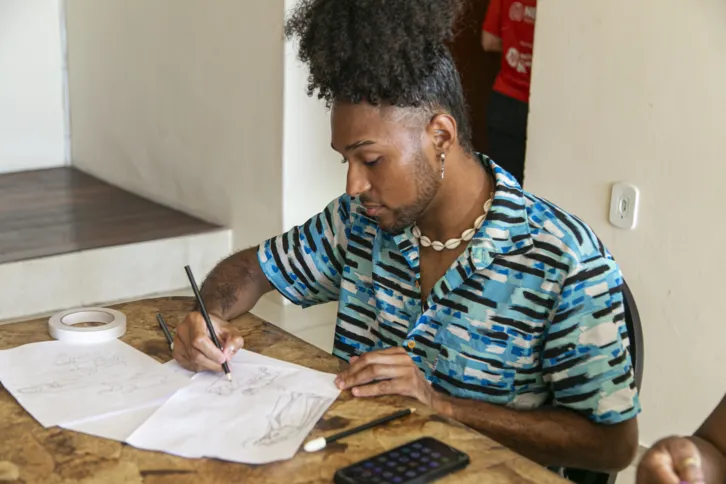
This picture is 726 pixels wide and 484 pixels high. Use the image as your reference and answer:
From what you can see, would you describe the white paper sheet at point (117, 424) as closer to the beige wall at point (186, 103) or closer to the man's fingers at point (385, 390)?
the man's fingers at point (385, 390)

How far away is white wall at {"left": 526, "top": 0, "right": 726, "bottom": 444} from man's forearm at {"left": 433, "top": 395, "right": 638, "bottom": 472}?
41.8 inches

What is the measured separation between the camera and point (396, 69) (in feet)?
4.52

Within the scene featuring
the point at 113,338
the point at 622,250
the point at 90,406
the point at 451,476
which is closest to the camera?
the point at 451,476

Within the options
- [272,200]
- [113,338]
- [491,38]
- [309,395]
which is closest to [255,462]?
[309,395]

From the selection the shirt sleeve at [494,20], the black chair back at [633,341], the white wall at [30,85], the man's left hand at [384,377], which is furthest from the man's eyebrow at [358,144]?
the white wall at [30,85]

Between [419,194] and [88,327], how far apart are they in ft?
1.80

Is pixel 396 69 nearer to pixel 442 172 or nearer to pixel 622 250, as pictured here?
pixel 442 172

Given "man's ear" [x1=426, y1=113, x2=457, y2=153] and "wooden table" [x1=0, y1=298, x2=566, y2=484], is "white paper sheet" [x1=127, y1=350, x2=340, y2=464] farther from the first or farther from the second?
"man's ear" [x1=426, y1=113, x2=457, y2=153]

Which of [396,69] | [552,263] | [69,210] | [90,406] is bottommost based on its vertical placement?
[69,210]

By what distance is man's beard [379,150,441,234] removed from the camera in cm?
144

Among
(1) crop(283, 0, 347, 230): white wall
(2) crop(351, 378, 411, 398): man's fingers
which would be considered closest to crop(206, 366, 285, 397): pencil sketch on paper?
(2) crop(351, 378, 411, 398): man's fingers

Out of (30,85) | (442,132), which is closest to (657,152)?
(442,132)

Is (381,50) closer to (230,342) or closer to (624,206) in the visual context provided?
(230,342)

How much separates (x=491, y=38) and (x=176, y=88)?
120 cm
